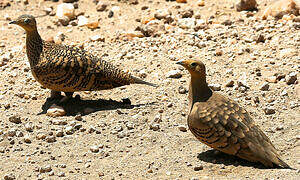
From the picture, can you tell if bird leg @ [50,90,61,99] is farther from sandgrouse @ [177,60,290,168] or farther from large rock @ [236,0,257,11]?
large rock @ [236,0,257,11]

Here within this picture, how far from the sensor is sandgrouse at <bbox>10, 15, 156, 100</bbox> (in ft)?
21.8

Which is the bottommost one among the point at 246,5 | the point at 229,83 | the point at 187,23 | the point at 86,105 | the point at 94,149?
the point at 86,105

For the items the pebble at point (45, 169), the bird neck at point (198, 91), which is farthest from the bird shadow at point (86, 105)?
the pebble at point (45, 169)

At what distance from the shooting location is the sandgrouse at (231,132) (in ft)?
16.3

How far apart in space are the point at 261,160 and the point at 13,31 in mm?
6498

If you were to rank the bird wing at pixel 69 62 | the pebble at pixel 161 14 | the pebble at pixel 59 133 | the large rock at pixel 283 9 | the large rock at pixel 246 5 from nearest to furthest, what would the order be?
the pebble at pixel 59 133
the bird wing at pixel 69 62
the large rock at pixel 283 9
the large rock at pixel 246 5
the pebble at pixel 161 14

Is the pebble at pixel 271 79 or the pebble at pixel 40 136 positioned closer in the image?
the pebble at pixel 40 136

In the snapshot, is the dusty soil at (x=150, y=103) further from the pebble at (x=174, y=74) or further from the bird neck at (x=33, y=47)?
the bird neck at (x=33, y=47)

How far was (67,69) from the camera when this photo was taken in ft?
21.7

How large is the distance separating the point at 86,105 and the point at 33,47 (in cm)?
111

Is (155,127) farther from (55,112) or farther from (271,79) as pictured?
(271,79)

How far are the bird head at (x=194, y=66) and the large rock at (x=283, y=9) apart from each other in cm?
384

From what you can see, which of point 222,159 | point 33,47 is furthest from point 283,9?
point 33,47

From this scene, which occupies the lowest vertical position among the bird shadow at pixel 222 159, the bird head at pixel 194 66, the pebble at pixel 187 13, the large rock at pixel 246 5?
the bird shadow at pixel 222 159
